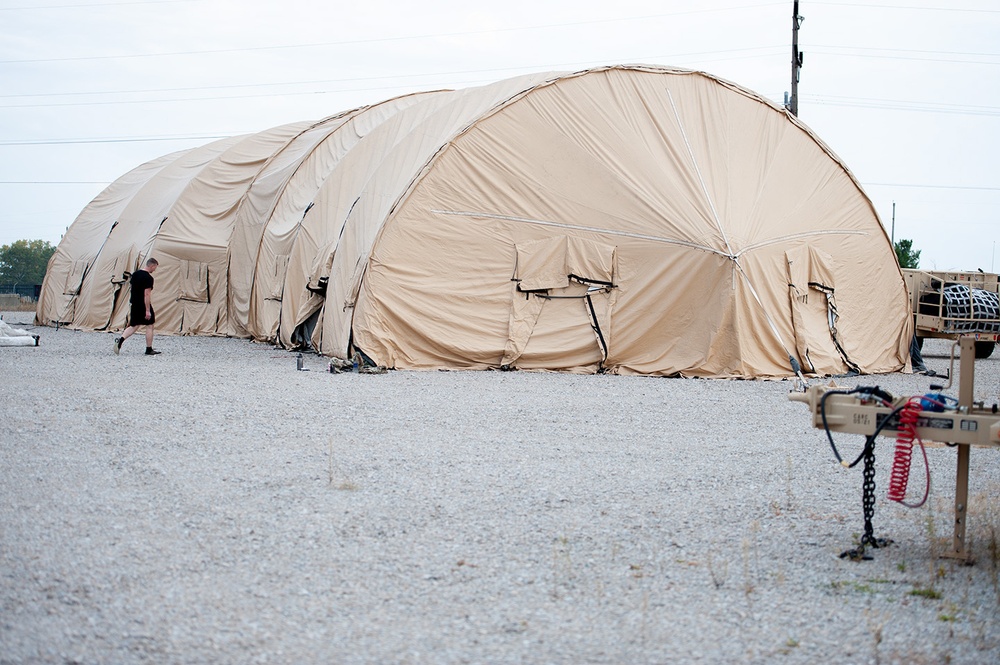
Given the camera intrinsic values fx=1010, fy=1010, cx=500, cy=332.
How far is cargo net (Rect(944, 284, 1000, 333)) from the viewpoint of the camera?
1775cm

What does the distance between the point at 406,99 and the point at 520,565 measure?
19.2 metres

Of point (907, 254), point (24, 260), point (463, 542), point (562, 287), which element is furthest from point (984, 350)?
point (24, 260)

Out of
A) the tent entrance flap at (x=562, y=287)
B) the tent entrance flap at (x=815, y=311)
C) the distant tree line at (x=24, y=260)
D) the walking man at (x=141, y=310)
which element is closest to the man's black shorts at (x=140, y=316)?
the walking man at (x=141, y=310)

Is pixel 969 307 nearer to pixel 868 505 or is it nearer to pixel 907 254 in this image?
pixel 868 505

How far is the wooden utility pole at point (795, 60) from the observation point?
2725 cm

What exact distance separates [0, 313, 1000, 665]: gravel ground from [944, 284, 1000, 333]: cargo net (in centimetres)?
944

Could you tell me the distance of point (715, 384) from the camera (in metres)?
13.2

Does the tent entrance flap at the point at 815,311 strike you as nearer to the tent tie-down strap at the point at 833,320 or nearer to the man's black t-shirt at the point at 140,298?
the tent tie-down strap at the point at 833,320

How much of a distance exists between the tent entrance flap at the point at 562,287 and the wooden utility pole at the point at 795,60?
48.4 feet

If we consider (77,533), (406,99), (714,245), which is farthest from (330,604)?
(406,99)

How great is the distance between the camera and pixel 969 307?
1795 centimetres

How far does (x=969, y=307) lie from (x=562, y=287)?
26.8 ft

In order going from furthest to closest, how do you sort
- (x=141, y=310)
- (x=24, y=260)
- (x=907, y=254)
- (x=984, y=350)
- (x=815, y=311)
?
(x=24, y=260) < (x=907, y=254) < (x=984, y=350) < (x=141, y=310) < (x=815, y=311)

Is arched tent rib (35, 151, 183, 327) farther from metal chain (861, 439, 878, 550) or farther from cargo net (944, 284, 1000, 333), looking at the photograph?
metal chain (861, 439, 878, 550)
